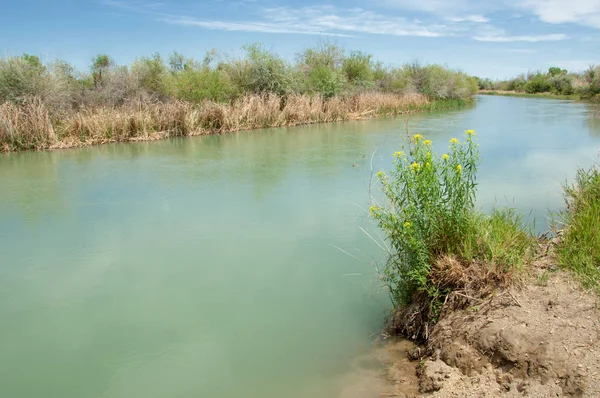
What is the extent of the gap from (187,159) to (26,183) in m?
3.98

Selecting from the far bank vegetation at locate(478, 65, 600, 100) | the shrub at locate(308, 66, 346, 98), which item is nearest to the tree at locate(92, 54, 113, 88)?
the shrub at locate(308, 66, 346, 98)

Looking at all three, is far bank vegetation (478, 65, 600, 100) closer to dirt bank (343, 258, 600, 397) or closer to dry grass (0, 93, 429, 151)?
dry grass (0, 93, 429, 151)

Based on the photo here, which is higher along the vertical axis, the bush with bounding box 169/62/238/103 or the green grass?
the bush with bounding box 169/62/238/103

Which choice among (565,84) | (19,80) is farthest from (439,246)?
(565,84)

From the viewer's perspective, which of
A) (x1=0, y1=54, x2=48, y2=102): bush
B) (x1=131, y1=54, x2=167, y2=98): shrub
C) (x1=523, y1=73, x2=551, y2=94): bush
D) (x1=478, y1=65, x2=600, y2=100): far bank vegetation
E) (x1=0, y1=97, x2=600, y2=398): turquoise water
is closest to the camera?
(x1=0, y1=97, x2=600, y2=398): turquoise water

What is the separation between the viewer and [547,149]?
40.1 ft

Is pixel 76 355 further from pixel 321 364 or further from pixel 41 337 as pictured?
pixel 321 364

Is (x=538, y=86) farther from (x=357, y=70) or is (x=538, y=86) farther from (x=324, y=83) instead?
(x=324, y=83)

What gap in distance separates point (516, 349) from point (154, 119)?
1720 cm

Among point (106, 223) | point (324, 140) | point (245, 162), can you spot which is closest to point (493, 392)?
point (106, 223)

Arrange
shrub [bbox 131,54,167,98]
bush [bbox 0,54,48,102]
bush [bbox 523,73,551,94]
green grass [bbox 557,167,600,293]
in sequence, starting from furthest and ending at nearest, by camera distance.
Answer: bush [bbox 523,73,551,94] < shrub [bbox 131,54,167,98] < bush [bbox 0,54,48,102] < green grass [bbox 557,167,600,293]

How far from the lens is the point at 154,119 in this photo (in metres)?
17.9

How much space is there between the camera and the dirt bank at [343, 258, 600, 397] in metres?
2.53

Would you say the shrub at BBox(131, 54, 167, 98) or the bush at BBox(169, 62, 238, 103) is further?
the shrub at BBox(131, 54, 167, 98)
